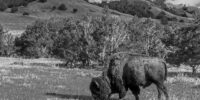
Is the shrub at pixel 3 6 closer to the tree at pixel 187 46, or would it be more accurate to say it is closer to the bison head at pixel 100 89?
the tree at pixel 187 46

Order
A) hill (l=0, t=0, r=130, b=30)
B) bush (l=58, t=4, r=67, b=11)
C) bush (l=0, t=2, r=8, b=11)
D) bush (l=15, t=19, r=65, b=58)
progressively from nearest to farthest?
bush (l=15, t=19, r=65, b=58) < hill (l=0, t=0, r=130, b=30) < bush (l=58, t=4, r=67, b=11) < bush (l=0, t=2, r=8, b=11)

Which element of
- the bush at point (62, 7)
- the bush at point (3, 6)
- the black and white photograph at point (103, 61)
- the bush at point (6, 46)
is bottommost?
the bush at point (3, 6)

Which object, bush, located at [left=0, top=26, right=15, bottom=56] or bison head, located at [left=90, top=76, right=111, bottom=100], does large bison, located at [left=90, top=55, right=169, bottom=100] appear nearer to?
bison head, located at [left=90, top=76, right=111, bottom=100]

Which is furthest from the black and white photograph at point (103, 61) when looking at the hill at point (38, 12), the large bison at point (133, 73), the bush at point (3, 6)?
the bush at point (3, 6)

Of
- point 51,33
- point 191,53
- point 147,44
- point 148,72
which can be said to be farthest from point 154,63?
point 51,33

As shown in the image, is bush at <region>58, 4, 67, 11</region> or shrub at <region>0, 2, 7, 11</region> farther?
shrub at <region>0, 2, 7, 11</region>

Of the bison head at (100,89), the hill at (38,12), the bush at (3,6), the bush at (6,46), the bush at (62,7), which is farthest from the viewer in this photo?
the bush at (3,6)

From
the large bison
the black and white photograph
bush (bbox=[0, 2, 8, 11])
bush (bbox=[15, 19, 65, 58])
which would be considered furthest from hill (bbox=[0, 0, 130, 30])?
the large bison

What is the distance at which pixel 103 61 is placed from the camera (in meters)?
52.3

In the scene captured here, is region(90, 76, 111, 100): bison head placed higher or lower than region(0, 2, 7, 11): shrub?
higher

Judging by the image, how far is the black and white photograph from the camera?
50.5ft

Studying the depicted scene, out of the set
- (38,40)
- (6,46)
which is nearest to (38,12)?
(6,46)

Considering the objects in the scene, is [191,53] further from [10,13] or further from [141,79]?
[10,13]

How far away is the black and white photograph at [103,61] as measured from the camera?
15391 millimetres
